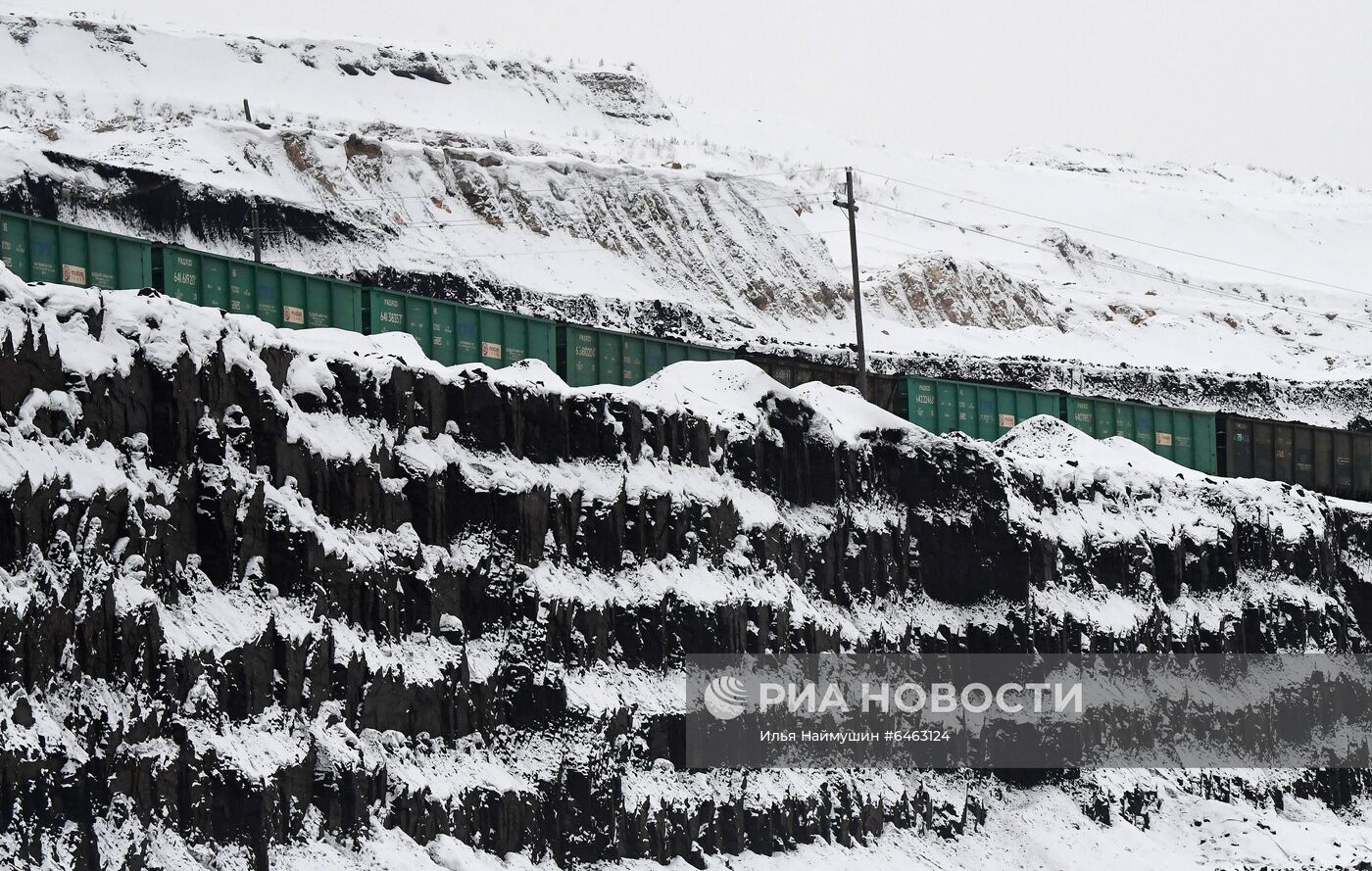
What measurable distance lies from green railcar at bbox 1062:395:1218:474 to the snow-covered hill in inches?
538

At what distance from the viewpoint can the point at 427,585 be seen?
90.5ft

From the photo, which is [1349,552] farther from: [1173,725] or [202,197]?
[202,197]

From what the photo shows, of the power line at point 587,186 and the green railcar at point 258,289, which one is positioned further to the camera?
the power line at point 587,186

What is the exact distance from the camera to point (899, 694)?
1416 inches

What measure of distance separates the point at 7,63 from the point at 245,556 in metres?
68.5

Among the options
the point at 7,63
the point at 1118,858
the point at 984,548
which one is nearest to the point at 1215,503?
the point at 984,548

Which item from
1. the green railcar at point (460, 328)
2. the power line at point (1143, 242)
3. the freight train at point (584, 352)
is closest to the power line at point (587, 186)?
the freight train at point (584, 352)

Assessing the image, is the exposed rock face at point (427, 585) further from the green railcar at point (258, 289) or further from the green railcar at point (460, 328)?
the green railcar at point (258, 289)

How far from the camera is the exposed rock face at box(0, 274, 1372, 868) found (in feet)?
72.7

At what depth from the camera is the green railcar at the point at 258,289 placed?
33.6 metres

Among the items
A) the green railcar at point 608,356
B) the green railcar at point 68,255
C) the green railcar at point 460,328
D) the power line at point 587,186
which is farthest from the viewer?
the power line at point 587,186

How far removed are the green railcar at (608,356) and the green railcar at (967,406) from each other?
7.85 meters

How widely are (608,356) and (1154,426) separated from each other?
70.0 ft

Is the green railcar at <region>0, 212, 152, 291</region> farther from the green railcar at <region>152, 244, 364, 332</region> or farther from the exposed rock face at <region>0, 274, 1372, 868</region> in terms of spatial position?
the exposed rock face at <region>0, 274, 1372, 868</region>
